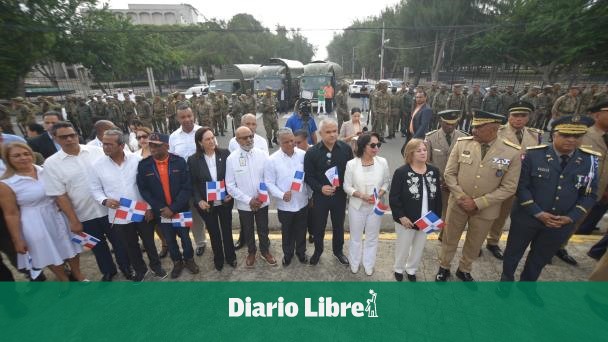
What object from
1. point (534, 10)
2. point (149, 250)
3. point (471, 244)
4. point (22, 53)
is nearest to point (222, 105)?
point (22, 53)

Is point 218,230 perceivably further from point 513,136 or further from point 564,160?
point 513,136

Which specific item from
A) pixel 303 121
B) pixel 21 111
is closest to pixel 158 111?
pixel 21 111

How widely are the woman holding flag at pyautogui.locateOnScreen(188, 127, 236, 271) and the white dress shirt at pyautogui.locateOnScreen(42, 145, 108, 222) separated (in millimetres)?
1076

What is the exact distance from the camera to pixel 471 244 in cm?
330

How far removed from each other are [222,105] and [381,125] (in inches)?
264

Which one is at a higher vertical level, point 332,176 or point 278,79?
point 278,79

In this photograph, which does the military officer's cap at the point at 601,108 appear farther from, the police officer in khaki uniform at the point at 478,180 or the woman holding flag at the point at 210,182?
the woman holding flag at the point at 210,182

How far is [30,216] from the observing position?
3.02m

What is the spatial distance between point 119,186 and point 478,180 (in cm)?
406

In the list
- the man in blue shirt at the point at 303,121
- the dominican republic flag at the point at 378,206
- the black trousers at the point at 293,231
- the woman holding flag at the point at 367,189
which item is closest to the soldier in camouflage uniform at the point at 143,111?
the man in blue shirt at the point at 303,121

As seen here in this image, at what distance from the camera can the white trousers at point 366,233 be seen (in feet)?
11.3

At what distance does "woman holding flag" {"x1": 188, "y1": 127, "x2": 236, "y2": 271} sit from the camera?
3.43m

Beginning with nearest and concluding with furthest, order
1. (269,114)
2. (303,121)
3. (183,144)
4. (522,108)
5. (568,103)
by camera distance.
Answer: (522,108) → (183,144) → (303,121) → (568,103) → (269,114)

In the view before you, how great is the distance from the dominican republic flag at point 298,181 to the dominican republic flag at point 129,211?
1.77 meters
